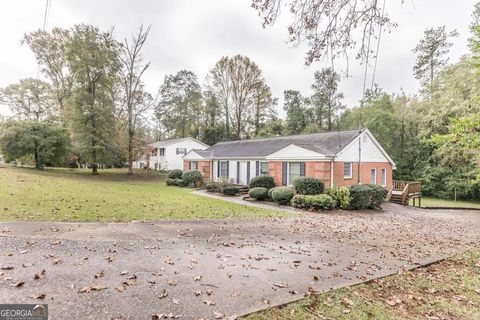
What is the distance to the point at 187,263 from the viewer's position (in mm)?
5629

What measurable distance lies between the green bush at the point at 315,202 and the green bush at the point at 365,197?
1.67 metres

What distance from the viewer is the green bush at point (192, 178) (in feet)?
86.1

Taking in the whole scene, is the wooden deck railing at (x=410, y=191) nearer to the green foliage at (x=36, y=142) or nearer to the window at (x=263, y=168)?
the window at (x=263, y=168)

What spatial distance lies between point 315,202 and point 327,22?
39.4 feet

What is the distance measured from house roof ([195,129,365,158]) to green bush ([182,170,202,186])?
9.60ft

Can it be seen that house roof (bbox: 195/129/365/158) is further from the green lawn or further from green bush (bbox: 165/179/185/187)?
the green lawn

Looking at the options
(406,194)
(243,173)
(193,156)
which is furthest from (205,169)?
(406,194)

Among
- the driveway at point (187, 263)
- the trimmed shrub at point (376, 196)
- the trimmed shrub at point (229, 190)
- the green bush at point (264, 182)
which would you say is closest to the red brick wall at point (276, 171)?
the green bush at point (264, 182)

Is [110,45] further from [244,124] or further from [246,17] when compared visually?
[246,17]

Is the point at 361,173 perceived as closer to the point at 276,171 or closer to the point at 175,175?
the point at 276,171

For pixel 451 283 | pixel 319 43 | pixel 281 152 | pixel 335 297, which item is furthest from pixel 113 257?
pixel 281 152

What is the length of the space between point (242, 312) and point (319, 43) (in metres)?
4.46

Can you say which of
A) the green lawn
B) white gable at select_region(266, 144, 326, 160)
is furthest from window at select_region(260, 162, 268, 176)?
the green lawn

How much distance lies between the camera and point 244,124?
4372cm
